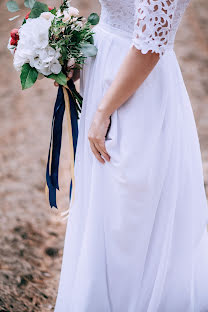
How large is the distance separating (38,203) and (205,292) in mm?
1515

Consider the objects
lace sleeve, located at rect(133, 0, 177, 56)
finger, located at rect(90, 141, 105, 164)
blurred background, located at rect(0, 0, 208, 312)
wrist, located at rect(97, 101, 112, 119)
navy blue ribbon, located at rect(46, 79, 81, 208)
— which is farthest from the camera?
blurred background, located at rect(0, 0, 208, 312)

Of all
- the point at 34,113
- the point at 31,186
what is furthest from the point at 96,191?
the point at 34,113

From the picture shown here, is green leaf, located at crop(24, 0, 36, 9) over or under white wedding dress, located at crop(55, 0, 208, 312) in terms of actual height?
over

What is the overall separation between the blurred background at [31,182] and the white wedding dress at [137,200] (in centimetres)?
53

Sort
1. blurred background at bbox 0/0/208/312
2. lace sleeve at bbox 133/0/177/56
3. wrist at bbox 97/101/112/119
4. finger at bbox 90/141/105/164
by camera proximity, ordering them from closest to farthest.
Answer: lace sleeve at bbox 133/0/177/56
wrist at bbox 97/101/112/119
finger at bbox 90/141/105/164
blurred background at bbox 0/0/208/312

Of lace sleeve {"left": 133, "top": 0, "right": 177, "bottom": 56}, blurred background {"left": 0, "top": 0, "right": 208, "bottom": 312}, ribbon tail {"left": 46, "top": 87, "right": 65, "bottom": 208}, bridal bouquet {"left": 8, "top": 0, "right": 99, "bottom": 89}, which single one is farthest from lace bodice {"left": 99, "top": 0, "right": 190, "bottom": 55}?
blurred background {"left": 0, "top": 0, "right": 208, "bottom": 312}

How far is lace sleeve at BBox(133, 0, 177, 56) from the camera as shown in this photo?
40.9 inches

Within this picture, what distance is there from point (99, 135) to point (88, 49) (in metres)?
0.31

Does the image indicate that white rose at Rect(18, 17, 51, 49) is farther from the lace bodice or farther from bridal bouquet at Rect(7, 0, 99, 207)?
the lace bodice

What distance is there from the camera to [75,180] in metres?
1.52

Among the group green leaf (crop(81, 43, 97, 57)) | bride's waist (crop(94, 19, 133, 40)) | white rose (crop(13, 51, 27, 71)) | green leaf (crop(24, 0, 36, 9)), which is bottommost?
white rose (crop(13, 51, 27, 71))

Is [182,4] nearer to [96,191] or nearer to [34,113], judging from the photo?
[96,191]

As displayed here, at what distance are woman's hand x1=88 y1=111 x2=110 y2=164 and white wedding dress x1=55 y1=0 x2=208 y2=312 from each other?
0.03m

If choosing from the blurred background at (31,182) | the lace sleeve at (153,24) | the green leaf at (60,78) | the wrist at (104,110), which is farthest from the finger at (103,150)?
the blurred background at (31,182)
